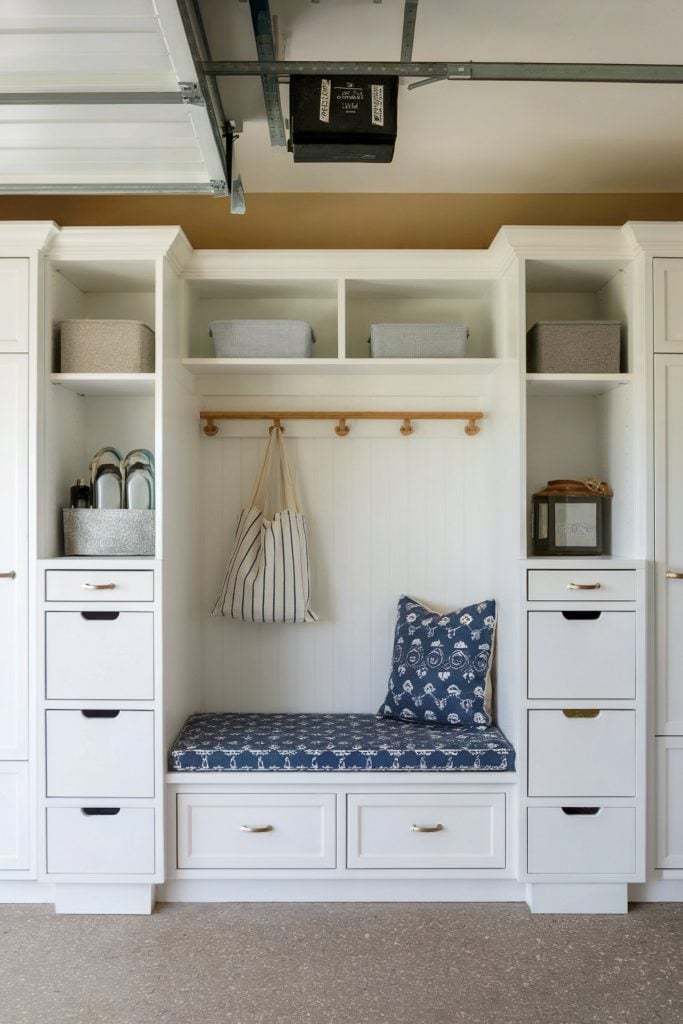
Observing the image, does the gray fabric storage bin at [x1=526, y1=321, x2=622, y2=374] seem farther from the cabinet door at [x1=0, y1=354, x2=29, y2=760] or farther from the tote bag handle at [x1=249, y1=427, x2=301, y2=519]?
the cabinet door at [x1=0, y1=354, x2=29, y2=760]

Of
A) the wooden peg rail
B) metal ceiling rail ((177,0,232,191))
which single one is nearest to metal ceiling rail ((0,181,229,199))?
metal ceiling rail ((177,0,232,191))

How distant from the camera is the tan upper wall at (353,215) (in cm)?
309

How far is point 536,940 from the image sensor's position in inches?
95.0

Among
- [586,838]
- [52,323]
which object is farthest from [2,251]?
[586,838]

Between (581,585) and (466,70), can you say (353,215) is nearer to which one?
(466,70)

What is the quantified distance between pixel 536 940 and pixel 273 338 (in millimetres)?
2168

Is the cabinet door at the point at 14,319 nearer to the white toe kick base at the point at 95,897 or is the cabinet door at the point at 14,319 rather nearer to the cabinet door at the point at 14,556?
the cabinet door at the point at 14,556

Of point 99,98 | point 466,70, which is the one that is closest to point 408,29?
point 466,70

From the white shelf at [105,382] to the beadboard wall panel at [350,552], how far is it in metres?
0.41

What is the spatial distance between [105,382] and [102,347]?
118 millimetres

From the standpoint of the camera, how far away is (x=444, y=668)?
2863mm

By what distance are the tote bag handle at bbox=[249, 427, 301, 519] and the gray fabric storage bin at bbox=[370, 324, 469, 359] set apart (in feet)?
1.74

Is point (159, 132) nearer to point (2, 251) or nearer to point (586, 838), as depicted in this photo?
point (2, 251)

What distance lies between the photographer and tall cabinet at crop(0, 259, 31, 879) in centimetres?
259
